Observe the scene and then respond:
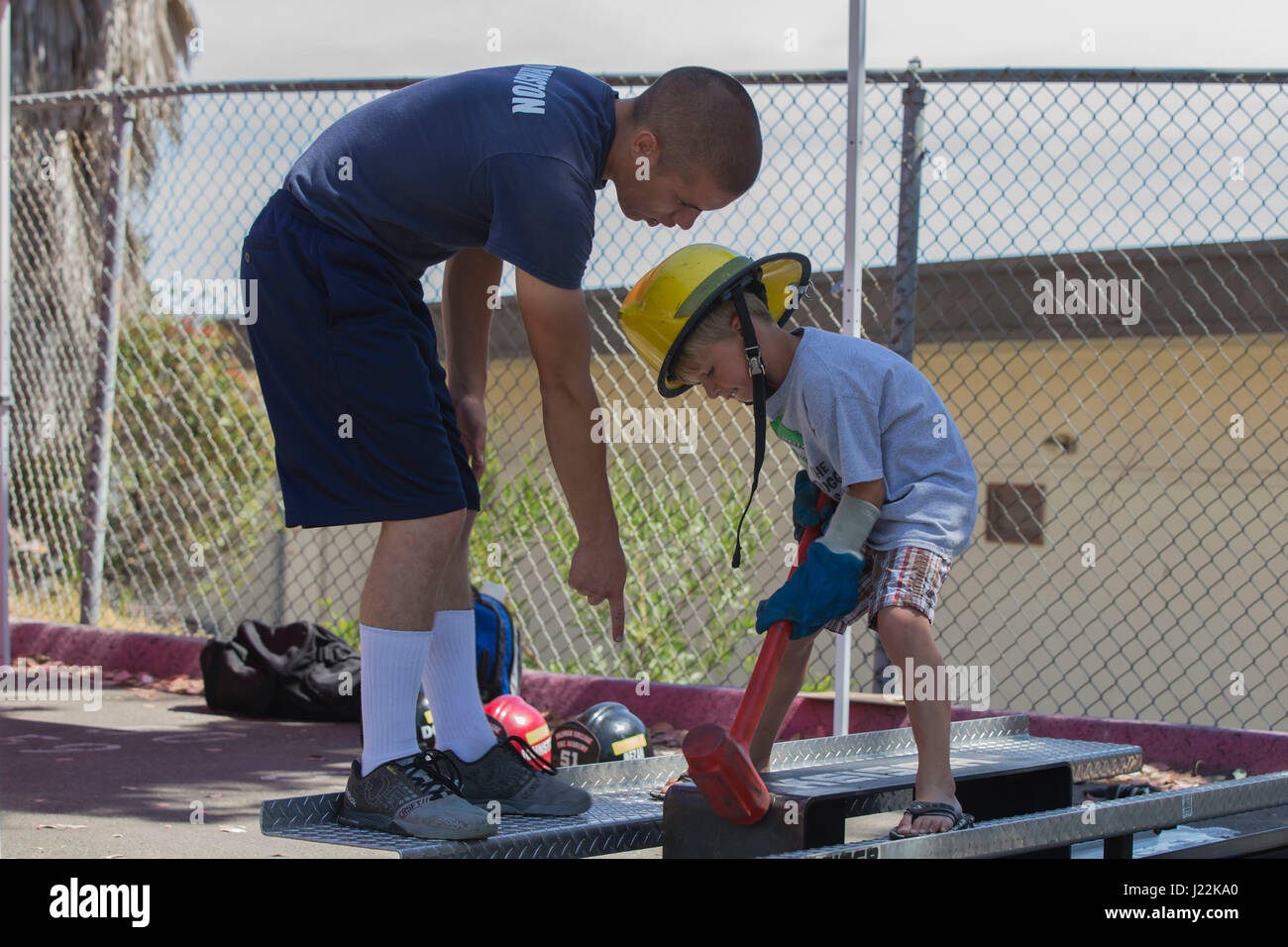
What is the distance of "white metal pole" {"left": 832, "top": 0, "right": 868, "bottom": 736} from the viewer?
4.85 metres

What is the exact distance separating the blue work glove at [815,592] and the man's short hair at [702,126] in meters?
0.87

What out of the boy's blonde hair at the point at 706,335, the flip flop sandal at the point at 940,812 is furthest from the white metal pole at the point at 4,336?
the flip flop sandal at the point at 940,812

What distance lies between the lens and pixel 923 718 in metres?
3.10

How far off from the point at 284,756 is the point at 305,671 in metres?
0.93

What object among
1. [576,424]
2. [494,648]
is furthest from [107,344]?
[576,424]

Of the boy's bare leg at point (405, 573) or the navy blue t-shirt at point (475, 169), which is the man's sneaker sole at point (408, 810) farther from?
the navy blue t-shirt at point (475, 169)

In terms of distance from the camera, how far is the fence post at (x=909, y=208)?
518 cm

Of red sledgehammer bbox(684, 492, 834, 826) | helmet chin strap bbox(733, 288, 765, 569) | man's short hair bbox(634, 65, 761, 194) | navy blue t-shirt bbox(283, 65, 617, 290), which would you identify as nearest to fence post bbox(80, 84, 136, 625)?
navy blue t-shirt bbox(283, 65, 617, 290)

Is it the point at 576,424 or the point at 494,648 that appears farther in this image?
the point at 494,648

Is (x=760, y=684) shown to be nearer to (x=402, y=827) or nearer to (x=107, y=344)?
(x=402, y=827)

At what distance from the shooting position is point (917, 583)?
3234 mm

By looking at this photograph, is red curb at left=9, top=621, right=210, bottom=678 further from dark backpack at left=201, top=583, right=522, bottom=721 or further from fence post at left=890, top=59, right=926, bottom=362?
fence post at left=890, top=59, right=926, bottom=362

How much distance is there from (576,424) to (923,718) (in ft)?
3.49

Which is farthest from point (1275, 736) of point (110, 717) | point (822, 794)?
point (110, 717)
